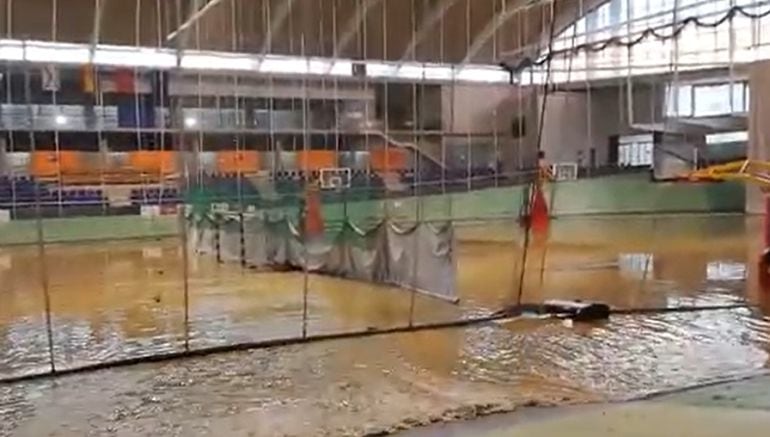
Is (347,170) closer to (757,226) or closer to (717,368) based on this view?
(757,226)

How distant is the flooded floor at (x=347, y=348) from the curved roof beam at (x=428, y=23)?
47.9ft

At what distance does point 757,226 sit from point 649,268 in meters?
11.2

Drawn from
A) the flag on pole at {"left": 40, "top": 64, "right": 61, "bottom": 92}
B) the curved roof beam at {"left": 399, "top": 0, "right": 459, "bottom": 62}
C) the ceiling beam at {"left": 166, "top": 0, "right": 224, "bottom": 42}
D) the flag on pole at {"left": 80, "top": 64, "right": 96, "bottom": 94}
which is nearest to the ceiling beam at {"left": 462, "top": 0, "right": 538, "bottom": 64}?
the curved roof beam at {"left": 399, "top": 0, "right": 459, "bottom": 62}

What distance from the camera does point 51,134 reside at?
26.0 metres

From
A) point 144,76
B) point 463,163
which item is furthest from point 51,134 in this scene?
point 463,163

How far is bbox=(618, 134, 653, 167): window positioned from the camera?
1325 inches

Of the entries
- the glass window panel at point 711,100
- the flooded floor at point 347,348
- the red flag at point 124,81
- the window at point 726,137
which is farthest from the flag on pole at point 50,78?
the window at point 726,137

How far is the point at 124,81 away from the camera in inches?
1033

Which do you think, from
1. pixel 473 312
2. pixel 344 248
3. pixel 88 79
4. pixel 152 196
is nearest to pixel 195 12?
pixel 88 79

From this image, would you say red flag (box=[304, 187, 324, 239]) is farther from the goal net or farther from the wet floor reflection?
the goal net

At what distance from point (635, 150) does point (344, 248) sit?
897 inches

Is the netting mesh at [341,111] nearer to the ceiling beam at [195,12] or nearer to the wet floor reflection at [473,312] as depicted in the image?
the ceiling beam at [195,12]

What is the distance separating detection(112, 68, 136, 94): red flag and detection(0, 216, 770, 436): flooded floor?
11.2 metres

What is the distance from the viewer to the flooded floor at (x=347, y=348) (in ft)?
20.2
